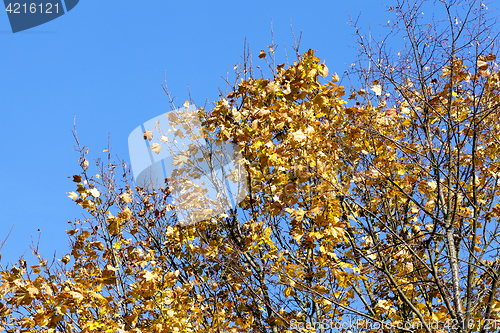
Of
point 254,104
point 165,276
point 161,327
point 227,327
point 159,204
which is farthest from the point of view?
point 159,204

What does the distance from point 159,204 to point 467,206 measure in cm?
486

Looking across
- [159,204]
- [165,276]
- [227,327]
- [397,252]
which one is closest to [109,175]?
[159,204]

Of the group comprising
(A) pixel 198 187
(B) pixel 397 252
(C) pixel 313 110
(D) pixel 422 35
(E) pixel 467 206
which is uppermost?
(D) pixel 422 35

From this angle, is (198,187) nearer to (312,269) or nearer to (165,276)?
(165,276)

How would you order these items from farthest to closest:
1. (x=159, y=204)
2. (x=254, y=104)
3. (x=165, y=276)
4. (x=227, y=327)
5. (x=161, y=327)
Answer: (x=159, y=204) < (x=254, y=104) < (x=227, y=327) < (x=165, y=276) < (x=161, y=327)

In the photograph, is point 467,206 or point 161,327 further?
point 467,206

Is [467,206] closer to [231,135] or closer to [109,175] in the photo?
[231,135]

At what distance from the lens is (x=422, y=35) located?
5559mm

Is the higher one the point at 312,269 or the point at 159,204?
the point at 159,204

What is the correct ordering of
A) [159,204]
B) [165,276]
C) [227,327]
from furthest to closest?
1. [159,204]
2. [227,327]
3. [165,276]

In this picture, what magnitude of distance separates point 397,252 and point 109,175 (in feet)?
16.1

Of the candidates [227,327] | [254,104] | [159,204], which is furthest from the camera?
[159,204]

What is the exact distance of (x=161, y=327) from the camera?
4426 millimetres

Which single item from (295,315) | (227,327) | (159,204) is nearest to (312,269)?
(295,315)
